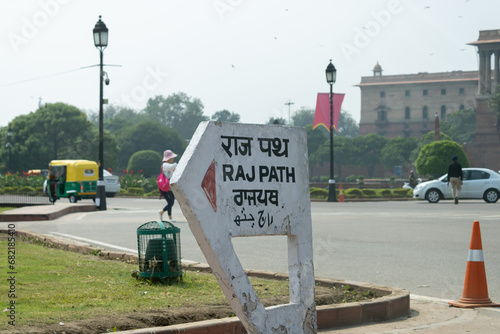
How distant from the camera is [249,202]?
439 centimetres

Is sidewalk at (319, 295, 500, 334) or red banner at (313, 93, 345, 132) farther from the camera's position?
red banner at (313, 93, 345, 132)

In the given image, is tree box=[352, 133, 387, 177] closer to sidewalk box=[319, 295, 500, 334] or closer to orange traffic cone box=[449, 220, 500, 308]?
orange traffic cone box=[449, 220, 500, 308]

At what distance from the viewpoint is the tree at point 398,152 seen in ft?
381

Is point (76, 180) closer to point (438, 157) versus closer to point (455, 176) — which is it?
point (455, 176)

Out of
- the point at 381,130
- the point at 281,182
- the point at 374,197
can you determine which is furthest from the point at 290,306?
the point at 381,130

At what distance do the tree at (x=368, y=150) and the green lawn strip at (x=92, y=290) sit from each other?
374 feet

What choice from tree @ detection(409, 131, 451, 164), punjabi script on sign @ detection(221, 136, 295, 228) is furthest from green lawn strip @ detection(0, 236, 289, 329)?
tree @ detection(409, 131, 451, 164)

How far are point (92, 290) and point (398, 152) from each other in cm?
11107

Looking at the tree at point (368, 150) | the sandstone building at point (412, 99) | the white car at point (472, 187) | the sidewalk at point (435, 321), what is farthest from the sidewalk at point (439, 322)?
the sandstone building at point (412, 99)

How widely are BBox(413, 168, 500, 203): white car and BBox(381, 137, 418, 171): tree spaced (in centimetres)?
8598

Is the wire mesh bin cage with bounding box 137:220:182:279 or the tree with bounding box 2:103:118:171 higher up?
the tree with bounding box 2:103:118:171

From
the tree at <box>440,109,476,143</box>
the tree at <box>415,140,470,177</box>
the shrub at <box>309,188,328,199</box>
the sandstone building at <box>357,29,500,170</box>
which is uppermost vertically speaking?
the sandstone building at <box>357,29,500,170</box>

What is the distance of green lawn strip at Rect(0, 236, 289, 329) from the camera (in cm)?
593

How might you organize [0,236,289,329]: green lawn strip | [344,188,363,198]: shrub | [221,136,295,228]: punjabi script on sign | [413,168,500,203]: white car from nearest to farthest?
1. [221,136,295,228]: punjabi script on sign
2. [0,236,289,329]: green lawn strip
3. [413,168,500,203]: white car
4. [344,188,363,198]: shrub
